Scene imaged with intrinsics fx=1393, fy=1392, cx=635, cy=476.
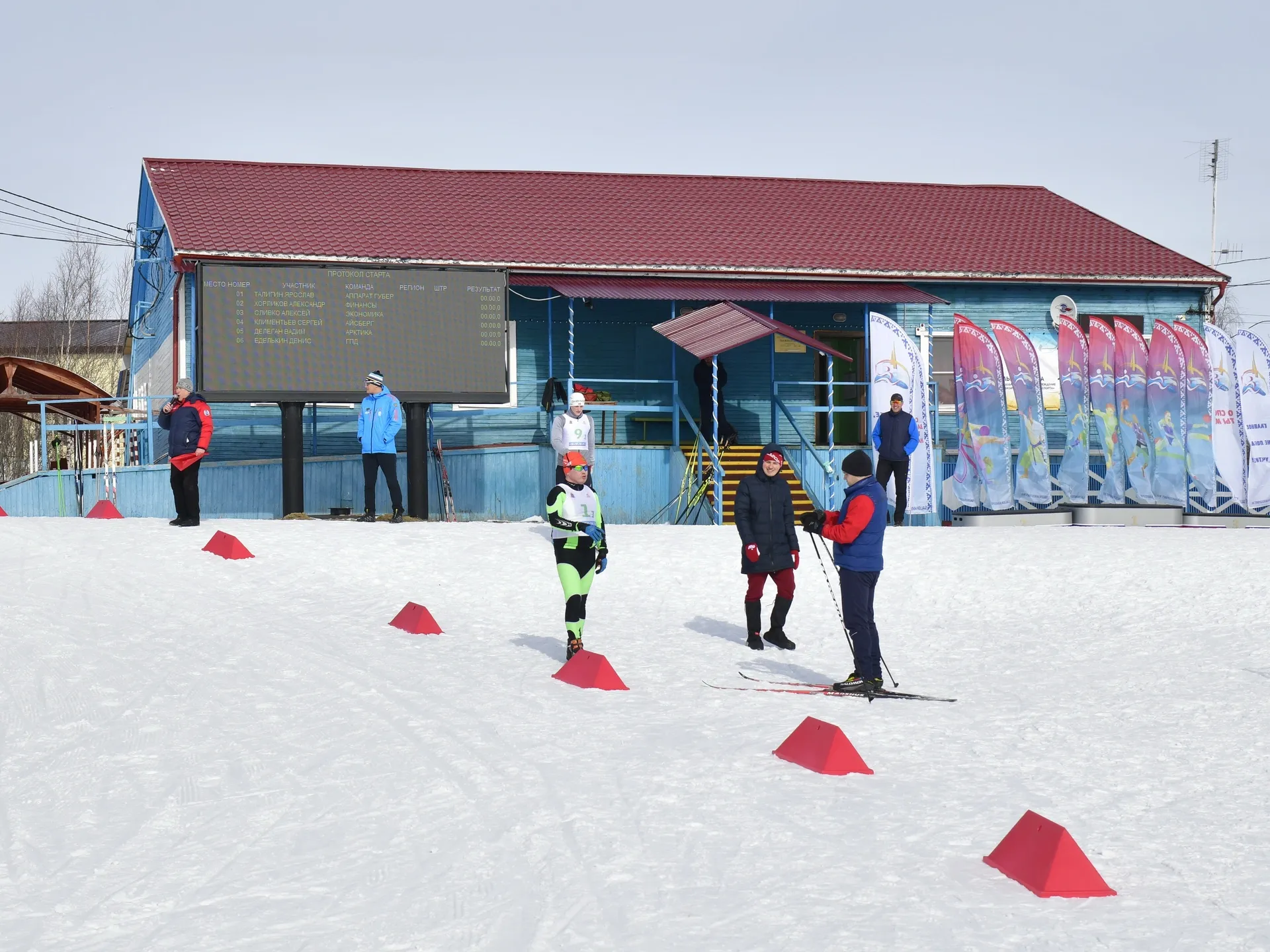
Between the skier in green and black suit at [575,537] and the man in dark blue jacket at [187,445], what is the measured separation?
7.08 m

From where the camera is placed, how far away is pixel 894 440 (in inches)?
687

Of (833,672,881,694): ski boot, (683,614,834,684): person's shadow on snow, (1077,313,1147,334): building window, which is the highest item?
(1077,313,1147,334): building window

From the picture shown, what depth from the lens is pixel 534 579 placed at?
13.8 metres

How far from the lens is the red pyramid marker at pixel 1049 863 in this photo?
5.06 m

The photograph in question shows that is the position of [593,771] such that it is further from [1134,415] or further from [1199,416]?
[1199,416]

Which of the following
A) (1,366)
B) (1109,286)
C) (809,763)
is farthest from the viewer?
(1,366)

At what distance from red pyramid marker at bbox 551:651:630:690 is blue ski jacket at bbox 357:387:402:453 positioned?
7.98 meters

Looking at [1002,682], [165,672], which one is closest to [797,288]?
[1002,682]

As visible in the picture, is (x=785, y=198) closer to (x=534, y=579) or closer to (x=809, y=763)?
(x=534, y=579)

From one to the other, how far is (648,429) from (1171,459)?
8026mm

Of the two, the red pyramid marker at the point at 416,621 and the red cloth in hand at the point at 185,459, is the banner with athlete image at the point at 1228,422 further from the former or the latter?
the red cloth in hand at the point at 185,459

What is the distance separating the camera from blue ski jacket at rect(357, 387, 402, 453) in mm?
16656

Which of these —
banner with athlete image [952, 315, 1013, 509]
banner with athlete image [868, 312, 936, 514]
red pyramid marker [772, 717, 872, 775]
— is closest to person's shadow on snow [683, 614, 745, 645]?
red pyramid marker [772, 717, 872, 775]

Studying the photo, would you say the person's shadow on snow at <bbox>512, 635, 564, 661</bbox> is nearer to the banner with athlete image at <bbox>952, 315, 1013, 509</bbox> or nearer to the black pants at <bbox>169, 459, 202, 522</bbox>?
the black pants at <bbox>169, 459, 202, 522</bbox>
